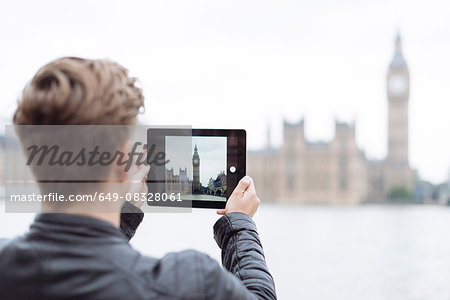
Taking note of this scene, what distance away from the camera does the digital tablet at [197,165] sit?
544mm

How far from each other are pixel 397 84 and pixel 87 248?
3796 centimetres

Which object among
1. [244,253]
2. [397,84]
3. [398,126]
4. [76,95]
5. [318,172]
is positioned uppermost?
[397,84]

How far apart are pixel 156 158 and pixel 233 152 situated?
0.08m

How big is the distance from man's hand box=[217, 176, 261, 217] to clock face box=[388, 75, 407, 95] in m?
37.2

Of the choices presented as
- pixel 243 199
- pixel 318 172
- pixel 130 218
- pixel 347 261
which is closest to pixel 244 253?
pixel 243 199

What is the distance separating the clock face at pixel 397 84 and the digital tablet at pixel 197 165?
3716 centimetres

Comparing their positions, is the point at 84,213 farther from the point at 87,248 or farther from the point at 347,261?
the point at 347,261

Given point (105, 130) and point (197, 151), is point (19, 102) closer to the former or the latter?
point (105, 130)

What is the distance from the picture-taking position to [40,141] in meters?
0.40

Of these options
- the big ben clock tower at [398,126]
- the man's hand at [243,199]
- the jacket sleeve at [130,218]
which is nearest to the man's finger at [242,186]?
the man's hand at [243,199]

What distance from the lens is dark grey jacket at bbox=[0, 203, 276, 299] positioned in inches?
14.5

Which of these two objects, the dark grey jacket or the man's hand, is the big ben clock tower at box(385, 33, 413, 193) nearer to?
the man's hand

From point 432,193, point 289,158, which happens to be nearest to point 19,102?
point 289,158

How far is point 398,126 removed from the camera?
35.4 meters
